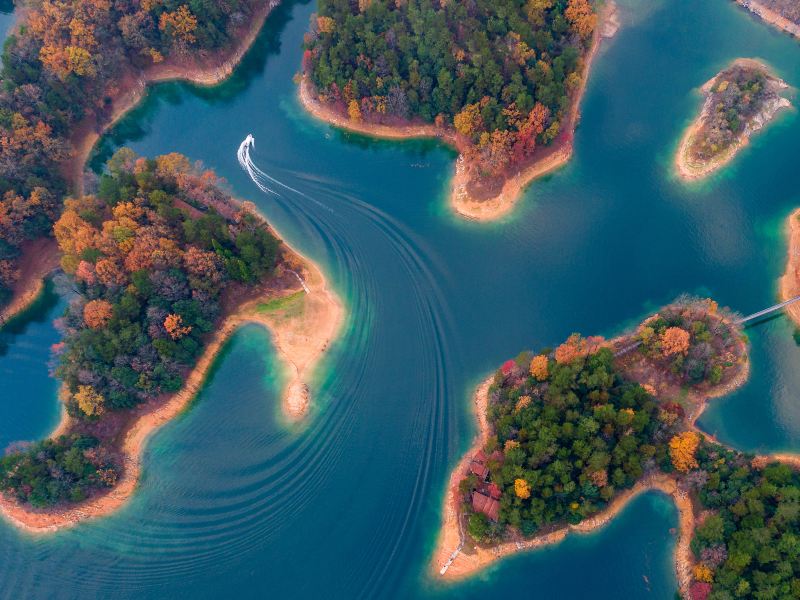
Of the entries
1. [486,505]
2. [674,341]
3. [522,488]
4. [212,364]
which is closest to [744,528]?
[674,341]

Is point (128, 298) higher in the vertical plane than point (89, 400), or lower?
higher

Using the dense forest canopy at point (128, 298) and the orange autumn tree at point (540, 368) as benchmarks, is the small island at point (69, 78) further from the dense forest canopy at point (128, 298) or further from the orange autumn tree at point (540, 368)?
the orange autumn tree at point (540, 368)

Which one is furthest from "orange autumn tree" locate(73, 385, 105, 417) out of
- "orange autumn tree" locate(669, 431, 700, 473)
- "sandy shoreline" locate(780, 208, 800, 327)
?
"sandy shoreline" locate(780, 208, 800, 327)

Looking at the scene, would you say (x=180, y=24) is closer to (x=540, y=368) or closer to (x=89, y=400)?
A: (x=89, y=400)

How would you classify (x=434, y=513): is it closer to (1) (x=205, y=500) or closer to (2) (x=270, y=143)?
(1) (x=205, y=500)

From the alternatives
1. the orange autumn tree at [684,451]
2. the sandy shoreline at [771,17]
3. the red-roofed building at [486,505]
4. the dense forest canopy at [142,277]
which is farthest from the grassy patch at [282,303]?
the sandy shoreline at [771,17]

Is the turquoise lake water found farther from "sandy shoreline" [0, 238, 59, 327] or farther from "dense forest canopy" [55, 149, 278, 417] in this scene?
"dense forest canopy" [55, 149, 278, 417]

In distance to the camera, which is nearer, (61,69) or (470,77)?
(470,77)
